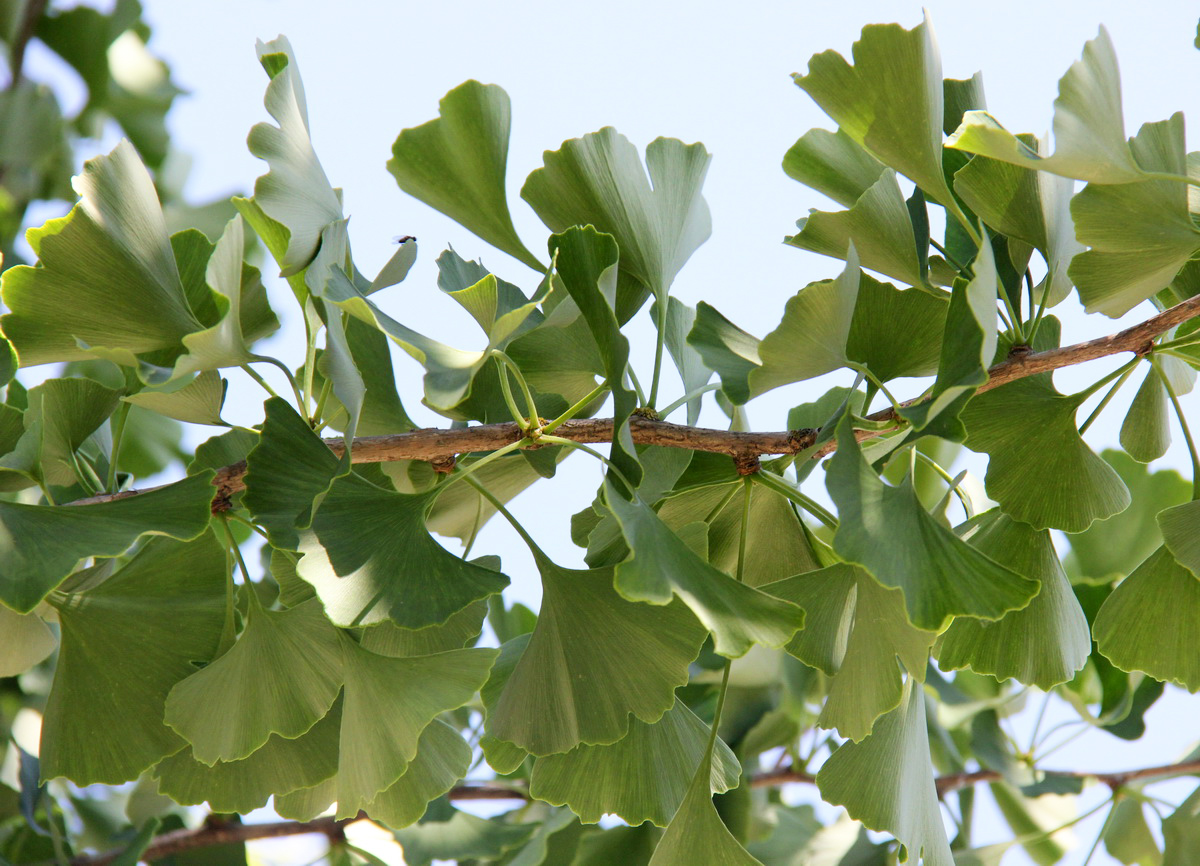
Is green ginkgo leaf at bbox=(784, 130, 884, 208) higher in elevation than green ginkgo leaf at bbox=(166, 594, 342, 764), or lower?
higher

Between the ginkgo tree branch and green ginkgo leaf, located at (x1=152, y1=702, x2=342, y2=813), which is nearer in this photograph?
green ginkgo leaf, located at (x1=152, y1=702, x2=342, y2=813)

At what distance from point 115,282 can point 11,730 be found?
66cm

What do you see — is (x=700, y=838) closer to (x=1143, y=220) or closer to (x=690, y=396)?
(x=690, y=396)

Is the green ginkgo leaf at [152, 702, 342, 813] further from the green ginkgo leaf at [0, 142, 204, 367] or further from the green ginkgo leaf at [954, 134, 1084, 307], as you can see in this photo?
the green ginkgo leaf at [954, 134, 1084, 307]

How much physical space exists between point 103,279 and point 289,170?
0.32 feet

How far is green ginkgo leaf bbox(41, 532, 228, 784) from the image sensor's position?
18.1 inches

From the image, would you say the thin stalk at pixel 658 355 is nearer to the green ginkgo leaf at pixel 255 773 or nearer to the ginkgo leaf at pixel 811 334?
the ginkgo leaf at pixel 811 334

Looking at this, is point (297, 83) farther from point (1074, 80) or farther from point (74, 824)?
point (74, 824)

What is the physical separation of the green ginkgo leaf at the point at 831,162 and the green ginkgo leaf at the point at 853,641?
0.20 meters

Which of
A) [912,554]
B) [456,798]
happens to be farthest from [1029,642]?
[456,798]

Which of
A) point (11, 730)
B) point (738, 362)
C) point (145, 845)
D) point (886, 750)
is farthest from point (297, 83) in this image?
point (11, 730)

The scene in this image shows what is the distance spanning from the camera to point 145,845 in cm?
69

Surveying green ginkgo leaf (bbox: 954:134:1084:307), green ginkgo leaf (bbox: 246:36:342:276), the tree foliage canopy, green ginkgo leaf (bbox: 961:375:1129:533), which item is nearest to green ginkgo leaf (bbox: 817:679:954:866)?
the tree foliage canopy

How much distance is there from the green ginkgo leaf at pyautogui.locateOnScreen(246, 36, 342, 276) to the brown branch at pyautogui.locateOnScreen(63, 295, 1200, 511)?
10 centimetres
